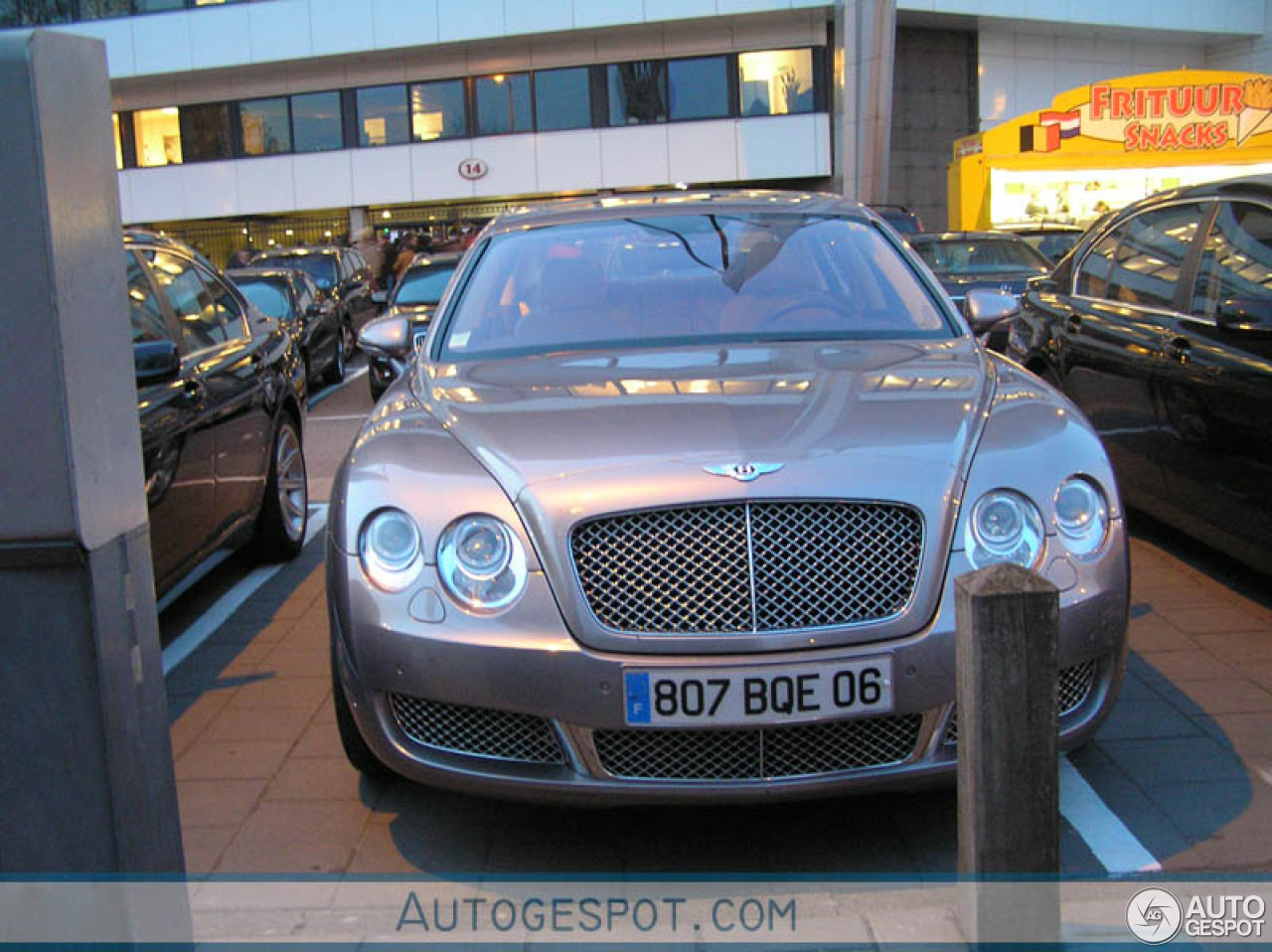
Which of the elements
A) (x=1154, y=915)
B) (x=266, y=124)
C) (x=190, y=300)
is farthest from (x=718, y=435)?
(x=266, y=124)

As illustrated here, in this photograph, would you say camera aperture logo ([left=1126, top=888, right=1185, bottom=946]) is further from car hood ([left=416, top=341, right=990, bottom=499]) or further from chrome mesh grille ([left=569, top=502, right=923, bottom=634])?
car hood ([left=416, top=341, right=990, bottom=499])

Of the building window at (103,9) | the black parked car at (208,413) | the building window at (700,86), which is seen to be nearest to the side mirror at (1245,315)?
the black parked car at (208,413)

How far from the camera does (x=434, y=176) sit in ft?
104

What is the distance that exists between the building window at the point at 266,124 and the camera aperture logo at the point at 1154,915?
32.2 meters

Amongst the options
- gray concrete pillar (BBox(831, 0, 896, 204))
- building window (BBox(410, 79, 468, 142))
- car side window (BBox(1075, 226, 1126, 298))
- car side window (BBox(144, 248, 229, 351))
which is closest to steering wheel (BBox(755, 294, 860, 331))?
car side window (BBox(1075, 226, 1126, 298))

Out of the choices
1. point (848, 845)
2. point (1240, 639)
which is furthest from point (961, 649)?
point (1240, 639)

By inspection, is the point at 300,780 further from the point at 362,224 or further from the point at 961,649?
the point at 362,224

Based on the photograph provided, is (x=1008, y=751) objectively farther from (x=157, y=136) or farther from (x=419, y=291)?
(x=157, y=136)

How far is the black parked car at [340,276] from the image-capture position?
54.6 feet

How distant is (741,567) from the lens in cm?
295

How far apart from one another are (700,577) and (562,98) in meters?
29.6

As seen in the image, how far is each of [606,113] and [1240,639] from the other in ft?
91.3

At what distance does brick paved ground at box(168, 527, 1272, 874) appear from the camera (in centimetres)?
322

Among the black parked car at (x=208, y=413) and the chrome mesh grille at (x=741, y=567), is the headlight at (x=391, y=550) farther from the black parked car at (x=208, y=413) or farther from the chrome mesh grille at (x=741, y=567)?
the black parked car at (x=208, y=413)
